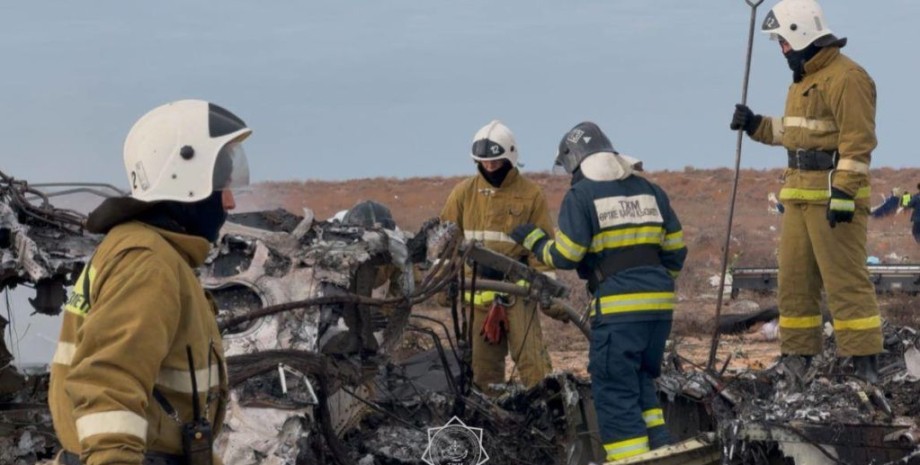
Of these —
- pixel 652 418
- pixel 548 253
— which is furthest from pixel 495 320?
pixel 652 418

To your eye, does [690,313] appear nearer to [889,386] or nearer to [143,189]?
[889,386]

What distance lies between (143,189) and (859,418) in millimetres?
3755

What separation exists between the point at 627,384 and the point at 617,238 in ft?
2.45

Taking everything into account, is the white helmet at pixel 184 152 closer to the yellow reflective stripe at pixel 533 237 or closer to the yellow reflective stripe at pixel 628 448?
the yellow reflective stripe at pixel 628 448

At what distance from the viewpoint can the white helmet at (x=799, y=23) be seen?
8.16 meters

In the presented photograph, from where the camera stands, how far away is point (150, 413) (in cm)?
351

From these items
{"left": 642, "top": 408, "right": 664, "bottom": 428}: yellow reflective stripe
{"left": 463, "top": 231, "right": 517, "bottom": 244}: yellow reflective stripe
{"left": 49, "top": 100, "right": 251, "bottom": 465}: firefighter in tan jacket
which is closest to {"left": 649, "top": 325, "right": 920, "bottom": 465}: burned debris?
{"left": 642, "top": 408, "right": 664, "bottom": 428}: yellow reflective stripe

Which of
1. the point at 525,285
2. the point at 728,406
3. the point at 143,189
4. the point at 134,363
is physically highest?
the point at 143,189

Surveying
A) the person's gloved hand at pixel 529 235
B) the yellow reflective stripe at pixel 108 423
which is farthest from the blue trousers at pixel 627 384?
the yellow reflective stripe at pixel 108 423

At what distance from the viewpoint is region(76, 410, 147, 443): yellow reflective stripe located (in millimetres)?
3244

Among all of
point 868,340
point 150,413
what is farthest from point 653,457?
point 150,413

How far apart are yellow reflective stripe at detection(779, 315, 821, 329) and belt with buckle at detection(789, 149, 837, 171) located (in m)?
0.87

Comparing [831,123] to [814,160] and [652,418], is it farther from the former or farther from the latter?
[652,418]

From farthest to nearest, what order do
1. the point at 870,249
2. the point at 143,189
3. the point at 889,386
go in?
the point at 870,249 → the point at 889,386 → the point at 143,189
